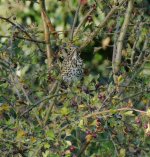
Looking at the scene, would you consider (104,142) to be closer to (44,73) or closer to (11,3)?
(44,73)

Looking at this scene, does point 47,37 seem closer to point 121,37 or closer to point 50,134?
point 121,37

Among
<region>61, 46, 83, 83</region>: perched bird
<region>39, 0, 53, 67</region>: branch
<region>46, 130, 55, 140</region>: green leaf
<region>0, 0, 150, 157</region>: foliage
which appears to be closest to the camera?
<region>46, 130, 55, 140</region>: green leaf

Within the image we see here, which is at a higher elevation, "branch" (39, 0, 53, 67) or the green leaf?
"branch" (39, 0, 53, 67)

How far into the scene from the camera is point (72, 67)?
3.30 m

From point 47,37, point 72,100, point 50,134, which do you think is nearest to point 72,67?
point 47,37

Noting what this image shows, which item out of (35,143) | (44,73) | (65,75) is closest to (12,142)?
(35,143)

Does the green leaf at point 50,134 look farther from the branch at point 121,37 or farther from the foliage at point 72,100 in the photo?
the branch at point 121,37

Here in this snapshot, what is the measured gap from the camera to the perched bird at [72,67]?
3170 millimetres

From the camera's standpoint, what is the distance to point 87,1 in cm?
313

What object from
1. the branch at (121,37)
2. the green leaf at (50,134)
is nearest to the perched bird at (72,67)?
the branch at (121,37)

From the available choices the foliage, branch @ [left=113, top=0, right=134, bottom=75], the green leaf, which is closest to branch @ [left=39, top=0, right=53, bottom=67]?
the foliage

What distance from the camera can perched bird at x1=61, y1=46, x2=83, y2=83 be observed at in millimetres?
3170

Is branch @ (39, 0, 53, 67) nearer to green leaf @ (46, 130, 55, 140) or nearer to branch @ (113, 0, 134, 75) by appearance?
branch @ (113, 0, 134, 75)

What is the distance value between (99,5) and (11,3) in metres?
0.51
